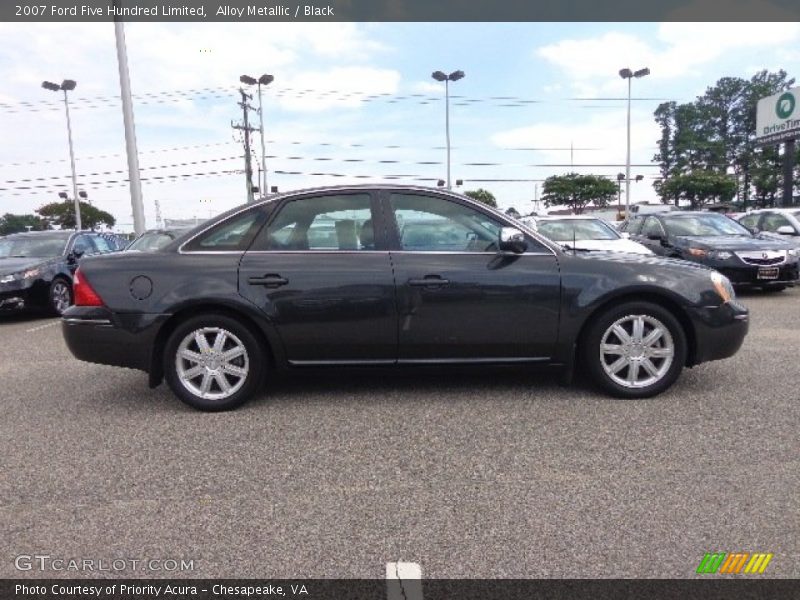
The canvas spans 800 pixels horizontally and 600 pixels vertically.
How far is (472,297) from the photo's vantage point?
4.16 m

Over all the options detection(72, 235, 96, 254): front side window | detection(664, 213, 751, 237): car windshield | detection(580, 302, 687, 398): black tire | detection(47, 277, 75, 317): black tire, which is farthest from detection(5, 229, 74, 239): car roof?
detection(664, 213, 751, 237): car windshield

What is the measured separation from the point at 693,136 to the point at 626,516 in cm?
8936

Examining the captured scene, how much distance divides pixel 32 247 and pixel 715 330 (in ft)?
33.9

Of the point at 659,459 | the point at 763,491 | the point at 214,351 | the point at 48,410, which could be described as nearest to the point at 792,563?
the point at 763,491

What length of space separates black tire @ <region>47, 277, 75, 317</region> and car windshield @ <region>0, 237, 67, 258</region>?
576mm

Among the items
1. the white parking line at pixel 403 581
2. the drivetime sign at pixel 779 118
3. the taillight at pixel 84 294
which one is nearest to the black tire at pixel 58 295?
the taillight at pixel 84 294

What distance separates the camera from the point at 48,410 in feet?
14.4

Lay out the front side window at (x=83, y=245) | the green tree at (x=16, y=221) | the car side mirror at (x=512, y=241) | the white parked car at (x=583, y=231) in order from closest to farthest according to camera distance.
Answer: the car side mirror at (x=512, y=241)
the white parked car at (x=583, y=231)
the front side window at (x=83, y=245)
the green tree at (x=16, y=221)

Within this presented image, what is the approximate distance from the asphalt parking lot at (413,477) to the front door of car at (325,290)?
0.25 m

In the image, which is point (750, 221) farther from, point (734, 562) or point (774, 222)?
point (734, 562)

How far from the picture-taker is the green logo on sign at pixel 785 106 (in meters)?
32.4

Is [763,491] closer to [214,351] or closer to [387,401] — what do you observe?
[387,401]
